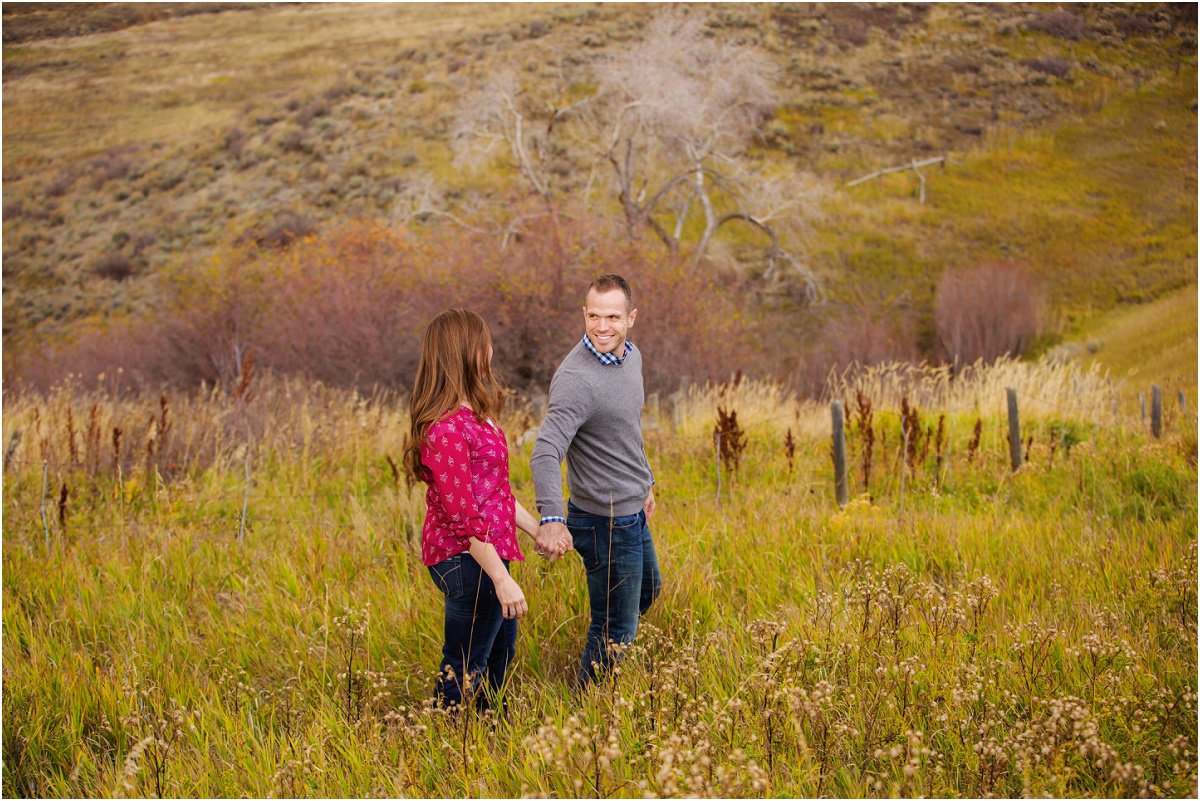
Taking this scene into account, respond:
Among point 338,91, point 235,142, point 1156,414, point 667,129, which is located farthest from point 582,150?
point 1156,414

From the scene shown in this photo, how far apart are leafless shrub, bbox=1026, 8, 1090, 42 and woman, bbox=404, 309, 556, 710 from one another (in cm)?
4802

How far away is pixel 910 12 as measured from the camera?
136 ft

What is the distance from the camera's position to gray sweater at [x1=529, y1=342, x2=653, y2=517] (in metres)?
2.79

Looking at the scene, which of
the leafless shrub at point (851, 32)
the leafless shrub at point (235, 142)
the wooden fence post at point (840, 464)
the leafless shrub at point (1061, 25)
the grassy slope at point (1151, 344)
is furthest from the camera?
the leafless shrub at point (851, 32)

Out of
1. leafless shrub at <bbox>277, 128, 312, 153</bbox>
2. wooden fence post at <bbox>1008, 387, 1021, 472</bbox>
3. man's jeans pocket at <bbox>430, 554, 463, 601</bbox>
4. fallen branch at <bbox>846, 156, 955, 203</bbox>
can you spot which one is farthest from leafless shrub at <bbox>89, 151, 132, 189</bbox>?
man's jeans pocket at <bbox>430, 554, 463, 601</bbox>

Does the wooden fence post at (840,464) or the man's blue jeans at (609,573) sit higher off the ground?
the man's blue jeans at (609,573)

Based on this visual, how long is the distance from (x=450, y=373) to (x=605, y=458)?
711mm

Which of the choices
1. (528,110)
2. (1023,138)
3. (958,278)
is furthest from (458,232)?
(1023,138)

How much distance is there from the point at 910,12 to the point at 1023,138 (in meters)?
13.4

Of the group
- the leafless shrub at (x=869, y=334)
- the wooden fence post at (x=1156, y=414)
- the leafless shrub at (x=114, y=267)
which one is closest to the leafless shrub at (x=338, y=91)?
the leafless shrub at (x=114, y=267)

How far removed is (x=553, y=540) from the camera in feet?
8.77

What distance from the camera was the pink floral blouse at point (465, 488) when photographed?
8.44 ft

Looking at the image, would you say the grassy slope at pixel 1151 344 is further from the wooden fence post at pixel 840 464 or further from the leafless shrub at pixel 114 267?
the leafless shrub at pixel 114 267

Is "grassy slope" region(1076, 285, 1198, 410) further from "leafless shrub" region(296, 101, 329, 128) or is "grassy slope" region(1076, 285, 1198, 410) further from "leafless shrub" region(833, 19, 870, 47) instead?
"leafless shrub" region(296, 101, 329, 128)
